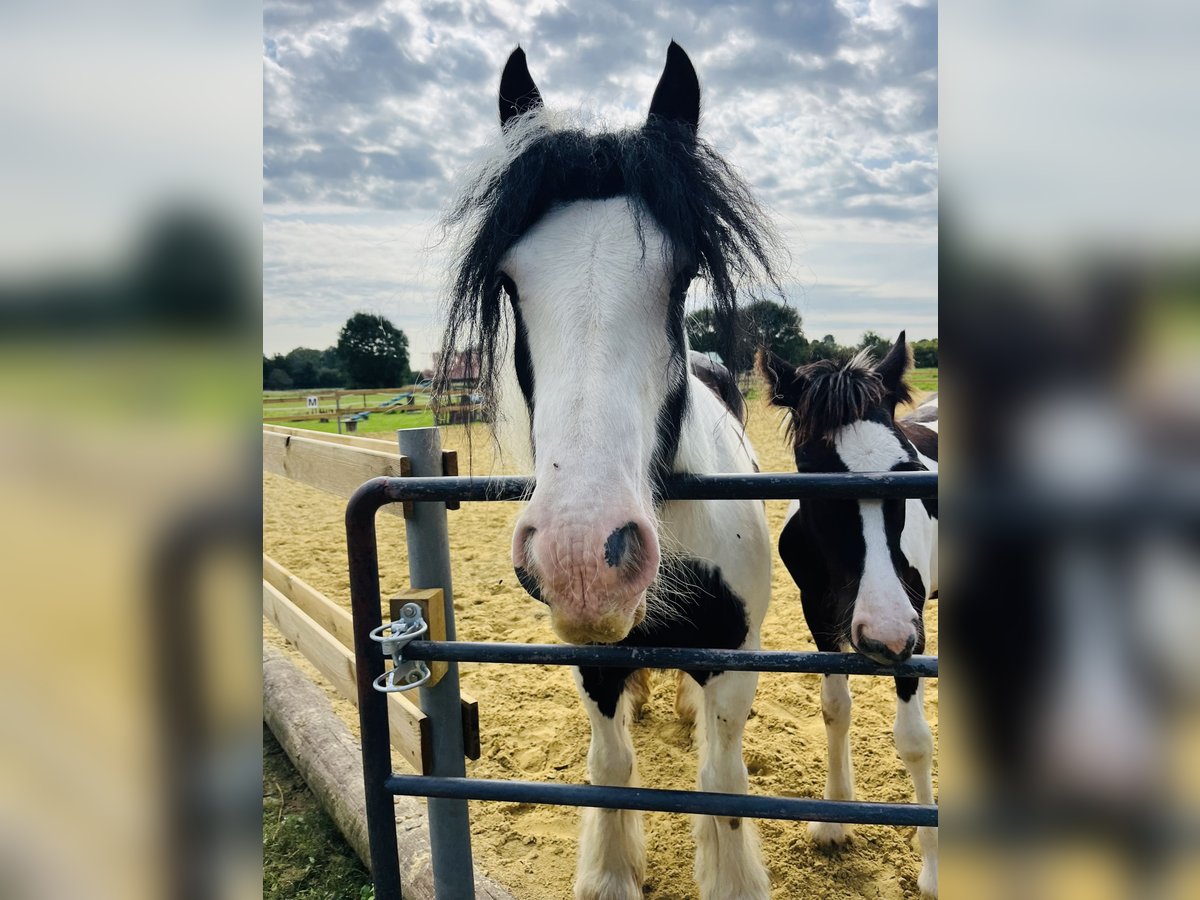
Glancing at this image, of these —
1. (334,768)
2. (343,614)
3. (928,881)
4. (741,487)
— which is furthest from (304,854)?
(741,487)

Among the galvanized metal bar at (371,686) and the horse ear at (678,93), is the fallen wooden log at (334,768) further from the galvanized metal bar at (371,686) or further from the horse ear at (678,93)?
the horse ear at (678,93)

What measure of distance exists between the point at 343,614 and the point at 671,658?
2.04 metres

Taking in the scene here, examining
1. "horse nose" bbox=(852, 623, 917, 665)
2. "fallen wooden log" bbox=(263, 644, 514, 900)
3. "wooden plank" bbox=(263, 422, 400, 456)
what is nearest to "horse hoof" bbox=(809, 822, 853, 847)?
"fallen wooden log" bbox=(263, 644, 514, 900)

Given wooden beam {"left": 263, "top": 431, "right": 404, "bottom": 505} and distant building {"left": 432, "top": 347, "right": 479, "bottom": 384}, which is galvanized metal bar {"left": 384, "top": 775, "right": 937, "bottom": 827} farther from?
distant building {"left": 432, "top": 347, "right": 479, "bottom": 384}

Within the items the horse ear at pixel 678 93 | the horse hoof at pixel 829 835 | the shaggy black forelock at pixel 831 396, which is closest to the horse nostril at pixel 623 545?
the horse ear at pixel 678 93

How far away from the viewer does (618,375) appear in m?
1.32

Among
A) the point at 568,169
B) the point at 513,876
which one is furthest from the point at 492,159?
the point at 513,876

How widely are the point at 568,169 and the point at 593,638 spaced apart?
40.4 inches

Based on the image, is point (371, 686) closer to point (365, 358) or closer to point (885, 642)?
point (885, 642)

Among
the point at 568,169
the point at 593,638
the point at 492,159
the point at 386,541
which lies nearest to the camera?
the point at 593,638

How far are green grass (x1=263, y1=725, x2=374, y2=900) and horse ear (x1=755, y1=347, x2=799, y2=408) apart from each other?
2.16 m
